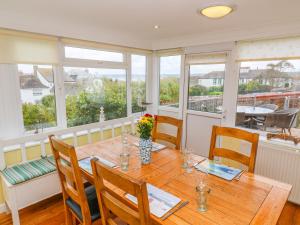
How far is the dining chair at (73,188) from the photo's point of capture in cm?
139

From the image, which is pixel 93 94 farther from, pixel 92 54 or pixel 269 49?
pixel 269 49

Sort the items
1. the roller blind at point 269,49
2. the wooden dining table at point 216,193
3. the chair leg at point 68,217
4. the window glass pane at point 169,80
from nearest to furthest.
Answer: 1. the wooden dining table at point 216,193
2. the chair leg at point 68,217
3. the roller blind at point 269,49
4. the window glass pane at point 169,80

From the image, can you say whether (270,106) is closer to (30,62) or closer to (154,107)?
(154,107)

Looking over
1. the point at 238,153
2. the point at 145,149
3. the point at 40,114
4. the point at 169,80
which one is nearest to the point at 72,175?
the point at 145,149

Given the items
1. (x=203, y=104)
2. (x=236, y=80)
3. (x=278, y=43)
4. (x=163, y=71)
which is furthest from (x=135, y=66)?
(x=278, y=43)

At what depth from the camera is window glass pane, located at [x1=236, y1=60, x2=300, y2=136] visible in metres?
2.54

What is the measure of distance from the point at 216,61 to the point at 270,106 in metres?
1.05

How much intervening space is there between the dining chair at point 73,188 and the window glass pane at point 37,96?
3.92 ft

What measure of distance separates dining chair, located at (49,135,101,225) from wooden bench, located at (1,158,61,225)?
2.00 ft

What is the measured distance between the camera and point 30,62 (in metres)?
2.34

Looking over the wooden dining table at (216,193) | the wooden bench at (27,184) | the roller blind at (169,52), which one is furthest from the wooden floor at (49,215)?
the roller blind at (169,52)

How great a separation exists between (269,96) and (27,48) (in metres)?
3.21

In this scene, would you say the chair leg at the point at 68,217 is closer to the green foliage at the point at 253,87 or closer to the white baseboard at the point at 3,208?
the white baseboard at the point at 3,208

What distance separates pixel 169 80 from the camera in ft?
12.9
